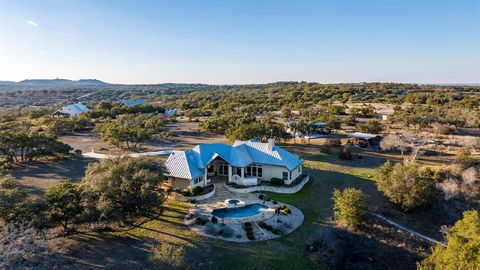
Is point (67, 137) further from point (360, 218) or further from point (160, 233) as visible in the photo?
point (360, 218)

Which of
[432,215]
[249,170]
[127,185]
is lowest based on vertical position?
[432,215]

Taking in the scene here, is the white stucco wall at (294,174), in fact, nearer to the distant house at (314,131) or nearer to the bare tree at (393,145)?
the bare tree at (393,145)

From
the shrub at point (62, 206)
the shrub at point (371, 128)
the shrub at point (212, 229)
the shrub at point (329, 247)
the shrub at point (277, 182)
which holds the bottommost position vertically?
the shrub at point (329, 247)

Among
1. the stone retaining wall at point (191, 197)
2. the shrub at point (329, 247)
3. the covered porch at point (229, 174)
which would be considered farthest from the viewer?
the covered porch at point (229, 174)

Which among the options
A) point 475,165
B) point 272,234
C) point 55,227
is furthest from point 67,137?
point 475,165

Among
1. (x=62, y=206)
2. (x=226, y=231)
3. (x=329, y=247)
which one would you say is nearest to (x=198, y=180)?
(x=226, y=231)

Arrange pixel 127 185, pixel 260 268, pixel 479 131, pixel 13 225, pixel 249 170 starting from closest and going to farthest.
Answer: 1. pixel 13 225
2. pixel 260 268
3. pixel 127 185
4. pixel 249 170
5. pixel 479 131

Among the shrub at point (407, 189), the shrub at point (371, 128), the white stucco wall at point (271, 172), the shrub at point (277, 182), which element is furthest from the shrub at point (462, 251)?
the shrub at point (371, 128)
